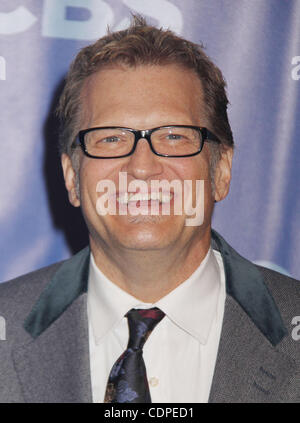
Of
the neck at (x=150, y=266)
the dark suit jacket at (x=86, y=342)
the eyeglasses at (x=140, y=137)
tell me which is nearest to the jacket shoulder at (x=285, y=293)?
the dark suit jacket at (x=86, y=342)

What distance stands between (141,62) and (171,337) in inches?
31.5

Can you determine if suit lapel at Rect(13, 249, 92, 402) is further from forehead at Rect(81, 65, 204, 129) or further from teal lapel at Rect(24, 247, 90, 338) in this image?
forehead at Rect(81, 65, 204, 129)

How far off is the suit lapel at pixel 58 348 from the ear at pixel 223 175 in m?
0.51

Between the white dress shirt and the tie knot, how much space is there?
0.02 metres

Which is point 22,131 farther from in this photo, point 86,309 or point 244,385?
point 244,385

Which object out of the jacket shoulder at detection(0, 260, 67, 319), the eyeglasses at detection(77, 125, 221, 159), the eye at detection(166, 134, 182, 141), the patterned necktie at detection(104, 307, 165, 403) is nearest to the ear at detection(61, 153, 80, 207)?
the eyeglasses at detection(77, 125, 221, 159)

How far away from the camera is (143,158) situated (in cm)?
155

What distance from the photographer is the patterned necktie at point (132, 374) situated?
145 centimetres

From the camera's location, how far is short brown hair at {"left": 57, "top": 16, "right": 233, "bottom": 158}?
166 cm

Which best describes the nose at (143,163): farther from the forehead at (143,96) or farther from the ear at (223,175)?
the ear at (223,175)

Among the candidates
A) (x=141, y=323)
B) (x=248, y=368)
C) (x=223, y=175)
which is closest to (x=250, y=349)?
(x=248, y=368)

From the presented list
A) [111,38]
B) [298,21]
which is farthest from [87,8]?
[298,21]

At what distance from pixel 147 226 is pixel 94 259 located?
27 cm
